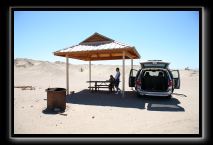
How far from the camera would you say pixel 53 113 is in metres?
7.93

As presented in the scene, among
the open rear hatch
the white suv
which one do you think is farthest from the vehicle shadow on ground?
the open rear hatch

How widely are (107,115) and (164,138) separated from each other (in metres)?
3.39

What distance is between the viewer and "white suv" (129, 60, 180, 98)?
10.7m

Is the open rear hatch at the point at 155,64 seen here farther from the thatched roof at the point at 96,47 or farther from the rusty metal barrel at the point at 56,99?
the rusty metal barrel at the point at 56,99

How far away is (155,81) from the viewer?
12148 millimetres

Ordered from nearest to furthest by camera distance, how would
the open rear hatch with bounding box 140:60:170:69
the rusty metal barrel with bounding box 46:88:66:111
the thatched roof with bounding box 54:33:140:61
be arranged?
the rusty metal barrel with bounding box 46:88:66:111 → the open rear hatch with bounding box 140:60:170:69 → the thatched roof with bounding box 54:33:140:61

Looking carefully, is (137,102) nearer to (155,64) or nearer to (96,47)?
(155,64)

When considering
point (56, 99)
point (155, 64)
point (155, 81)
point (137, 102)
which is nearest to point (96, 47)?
point (155, 64)

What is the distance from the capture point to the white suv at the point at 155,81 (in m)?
10.7

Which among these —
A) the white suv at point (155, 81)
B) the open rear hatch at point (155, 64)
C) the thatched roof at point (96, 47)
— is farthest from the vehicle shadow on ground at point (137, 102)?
the thatched roof at point (96, 47)

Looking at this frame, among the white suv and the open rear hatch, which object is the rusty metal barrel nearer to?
the white suv

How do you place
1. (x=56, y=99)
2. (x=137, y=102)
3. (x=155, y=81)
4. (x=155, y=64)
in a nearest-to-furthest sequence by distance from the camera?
(x=56, y=99), (x=137, y=102), (x=155, y=64), (x=155, y=81)
